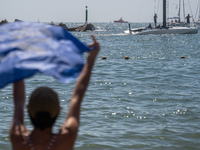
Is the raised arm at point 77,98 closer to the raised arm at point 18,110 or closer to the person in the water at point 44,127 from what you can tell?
the person in the water at point 44,127

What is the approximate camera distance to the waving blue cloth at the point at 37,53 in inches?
73.9

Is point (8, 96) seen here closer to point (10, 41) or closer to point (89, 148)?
point (89, 148)

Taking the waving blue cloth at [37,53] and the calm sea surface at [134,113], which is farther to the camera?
the calm sea surface at [134,113]

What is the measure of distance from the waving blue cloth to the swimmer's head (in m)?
0.18

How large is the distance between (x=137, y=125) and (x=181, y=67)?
39.2ft

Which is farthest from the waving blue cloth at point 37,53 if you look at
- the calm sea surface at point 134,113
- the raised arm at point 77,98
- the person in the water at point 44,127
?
the calm sea surface at point 134,113

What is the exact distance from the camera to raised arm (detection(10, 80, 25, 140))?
2.15 metres

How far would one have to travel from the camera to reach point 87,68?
2285 mm

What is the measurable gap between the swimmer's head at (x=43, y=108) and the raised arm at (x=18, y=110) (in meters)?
0.14

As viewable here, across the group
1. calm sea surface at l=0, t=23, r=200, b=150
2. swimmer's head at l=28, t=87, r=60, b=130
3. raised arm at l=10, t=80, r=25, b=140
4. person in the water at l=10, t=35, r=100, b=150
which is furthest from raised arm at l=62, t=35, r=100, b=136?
calm sea surface at l=0, t=23, r=200, b=150

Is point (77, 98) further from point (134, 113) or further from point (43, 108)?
point (134, 113)

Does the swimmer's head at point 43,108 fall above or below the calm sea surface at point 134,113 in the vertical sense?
above

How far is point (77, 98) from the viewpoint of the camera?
2262 mm

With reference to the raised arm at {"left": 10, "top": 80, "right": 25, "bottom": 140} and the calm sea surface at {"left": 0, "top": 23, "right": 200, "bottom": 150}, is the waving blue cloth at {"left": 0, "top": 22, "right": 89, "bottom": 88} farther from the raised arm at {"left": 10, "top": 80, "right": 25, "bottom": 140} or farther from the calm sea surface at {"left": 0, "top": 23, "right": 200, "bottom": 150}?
the calm sea surface at {"left": 0, "top": 23, "right": 200, "bottom": 150}
